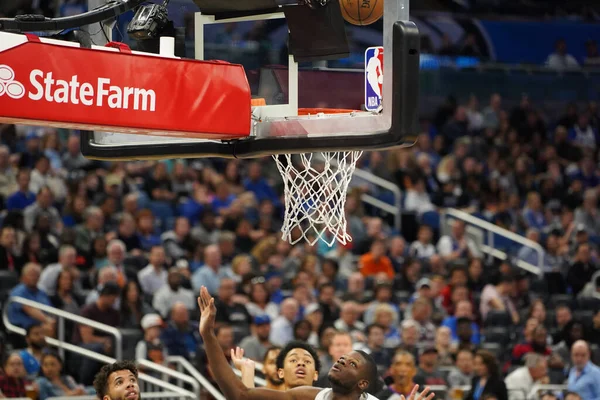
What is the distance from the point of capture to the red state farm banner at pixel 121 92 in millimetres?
4961

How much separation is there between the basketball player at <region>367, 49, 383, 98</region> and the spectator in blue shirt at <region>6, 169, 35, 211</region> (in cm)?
756

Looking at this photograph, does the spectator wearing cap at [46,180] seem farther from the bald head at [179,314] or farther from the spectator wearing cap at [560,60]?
the spectator wearing cap at [560,60]

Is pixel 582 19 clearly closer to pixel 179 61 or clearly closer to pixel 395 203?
pixel 395 203

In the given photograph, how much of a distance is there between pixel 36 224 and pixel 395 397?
15.0 ft

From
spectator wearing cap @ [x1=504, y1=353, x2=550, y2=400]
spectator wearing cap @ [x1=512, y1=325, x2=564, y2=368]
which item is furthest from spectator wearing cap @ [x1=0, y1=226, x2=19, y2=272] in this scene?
spectator wearing cap @ [x1=512, y1=325, x2=564, y2=368]

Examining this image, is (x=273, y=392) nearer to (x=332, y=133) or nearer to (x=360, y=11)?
(x=332, y=133)

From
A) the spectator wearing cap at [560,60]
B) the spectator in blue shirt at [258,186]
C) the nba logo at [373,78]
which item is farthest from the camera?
the spectator wearing cap at [560,60]

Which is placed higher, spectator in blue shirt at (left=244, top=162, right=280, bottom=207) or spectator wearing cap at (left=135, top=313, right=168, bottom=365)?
spectator in blue shirt at (left=244, top=162, right=280, bottom=207)

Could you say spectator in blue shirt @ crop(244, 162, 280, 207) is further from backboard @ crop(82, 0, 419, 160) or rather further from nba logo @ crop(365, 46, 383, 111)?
nba logo @ crop(365, 46, 383, 111)

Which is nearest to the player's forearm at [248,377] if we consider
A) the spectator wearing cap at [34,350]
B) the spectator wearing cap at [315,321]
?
the spectator wearing cap at [34,350]

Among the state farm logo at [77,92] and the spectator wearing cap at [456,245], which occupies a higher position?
the state farm logo at [77,92]

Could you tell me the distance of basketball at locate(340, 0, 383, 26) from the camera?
19.1 ft

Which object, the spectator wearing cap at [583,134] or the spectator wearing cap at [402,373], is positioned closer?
the spectator wearing cap at [402,373]

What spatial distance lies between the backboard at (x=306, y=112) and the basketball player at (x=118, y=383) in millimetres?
1111
